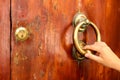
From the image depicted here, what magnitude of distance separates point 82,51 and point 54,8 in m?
0.14

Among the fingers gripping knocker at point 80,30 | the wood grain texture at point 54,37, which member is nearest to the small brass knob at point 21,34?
the wood grain texture at point 54,37

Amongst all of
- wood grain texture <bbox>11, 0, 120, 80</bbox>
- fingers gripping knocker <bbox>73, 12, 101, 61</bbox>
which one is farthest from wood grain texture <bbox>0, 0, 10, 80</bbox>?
fingers gripping knocker <bbox>73, 12, 101, 61</bbox>

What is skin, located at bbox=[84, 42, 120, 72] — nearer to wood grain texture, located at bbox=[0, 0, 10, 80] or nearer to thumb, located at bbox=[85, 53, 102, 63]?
thumb, located at bbox=[85, 53, 102, 63]

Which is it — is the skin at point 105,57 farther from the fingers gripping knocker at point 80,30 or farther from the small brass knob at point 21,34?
the small brass knob at point 21,34

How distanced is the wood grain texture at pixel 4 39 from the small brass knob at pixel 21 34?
23 millimetres

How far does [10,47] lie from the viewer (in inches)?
26.4

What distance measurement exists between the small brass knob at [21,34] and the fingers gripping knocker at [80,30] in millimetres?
137

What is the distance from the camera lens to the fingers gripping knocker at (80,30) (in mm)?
744

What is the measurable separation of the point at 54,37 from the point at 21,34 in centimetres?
11

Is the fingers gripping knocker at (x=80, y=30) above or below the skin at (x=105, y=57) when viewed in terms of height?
above

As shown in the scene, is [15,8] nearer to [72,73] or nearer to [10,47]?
[10,47]

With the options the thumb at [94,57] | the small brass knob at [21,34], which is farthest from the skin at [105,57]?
the small brass knob at [21,34]

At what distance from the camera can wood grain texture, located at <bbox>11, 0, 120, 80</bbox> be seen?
0.69m

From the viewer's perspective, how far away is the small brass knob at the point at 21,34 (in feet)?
2.21
